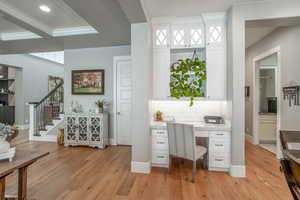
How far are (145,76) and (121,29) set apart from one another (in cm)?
143

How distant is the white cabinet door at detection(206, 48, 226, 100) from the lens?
113 inches

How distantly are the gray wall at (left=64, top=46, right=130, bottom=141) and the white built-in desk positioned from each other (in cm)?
207

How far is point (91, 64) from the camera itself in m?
4.60

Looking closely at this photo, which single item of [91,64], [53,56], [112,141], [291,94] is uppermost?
[53,56]

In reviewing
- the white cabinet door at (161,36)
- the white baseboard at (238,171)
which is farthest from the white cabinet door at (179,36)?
the white baseboard at (238,171)

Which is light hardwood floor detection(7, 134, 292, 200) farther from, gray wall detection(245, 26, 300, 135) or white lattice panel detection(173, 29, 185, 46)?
white lattice panel detection(173, 29, 185, 46)

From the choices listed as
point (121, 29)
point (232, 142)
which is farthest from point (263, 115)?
point (121, 29)

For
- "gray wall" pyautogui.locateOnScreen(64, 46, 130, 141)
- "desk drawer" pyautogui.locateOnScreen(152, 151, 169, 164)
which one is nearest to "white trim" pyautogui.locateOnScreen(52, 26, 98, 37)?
"gray wall" pyautogui.locateOnScreen(64, 46, 130, 141)

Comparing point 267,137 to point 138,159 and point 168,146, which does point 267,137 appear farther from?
point 138,159

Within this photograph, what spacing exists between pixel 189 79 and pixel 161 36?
3.37 ft

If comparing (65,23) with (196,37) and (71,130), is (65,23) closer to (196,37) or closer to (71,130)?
(71,130)

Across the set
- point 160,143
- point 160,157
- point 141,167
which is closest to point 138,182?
point 141,167

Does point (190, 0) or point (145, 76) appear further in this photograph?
Result: point (145, 76)

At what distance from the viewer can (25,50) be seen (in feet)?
15.8
